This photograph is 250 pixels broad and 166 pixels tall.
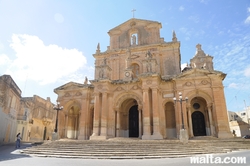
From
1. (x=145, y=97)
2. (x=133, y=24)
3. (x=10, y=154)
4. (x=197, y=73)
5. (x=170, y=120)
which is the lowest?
(x=10, y=154)

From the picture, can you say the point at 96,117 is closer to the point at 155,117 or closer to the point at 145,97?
the point at 145,97

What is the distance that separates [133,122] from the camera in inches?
957

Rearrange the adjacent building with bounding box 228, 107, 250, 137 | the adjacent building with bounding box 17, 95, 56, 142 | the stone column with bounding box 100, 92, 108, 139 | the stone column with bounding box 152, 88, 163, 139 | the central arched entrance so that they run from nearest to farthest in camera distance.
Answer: the stone column with bounding box 152, 88, 163, 139, the stone column with bounding box 100, 92, 108, 139, the central arched entrance, the adjacent building with bounding box 17, 95, 56, 142, the adjacent building with bounding box 228, 107, 250, 137

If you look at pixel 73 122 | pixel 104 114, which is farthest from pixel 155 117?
pixel 73 122

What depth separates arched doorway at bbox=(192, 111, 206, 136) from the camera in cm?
2299

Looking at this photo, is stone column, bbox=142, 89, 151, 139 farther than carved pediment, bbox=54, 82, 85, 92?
No

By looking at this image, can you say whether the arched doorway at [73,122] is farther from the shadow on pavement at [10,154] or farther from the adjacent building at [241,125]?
the adjacent building at [241,125]

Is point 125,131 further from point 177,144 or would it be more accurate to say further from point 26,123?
point 26,123

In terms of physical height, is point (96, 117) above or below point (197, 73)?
below

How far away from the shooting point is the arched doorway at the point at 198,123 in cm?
2299

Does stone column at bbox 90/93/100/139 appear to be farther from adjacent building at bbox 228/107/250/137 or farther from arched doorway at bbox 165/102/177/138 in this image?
adjacent building at bbox 228/107/250/137

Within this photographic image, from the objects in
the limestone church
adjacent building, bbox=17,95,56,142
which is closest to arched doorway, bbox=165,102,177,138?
the limestone church

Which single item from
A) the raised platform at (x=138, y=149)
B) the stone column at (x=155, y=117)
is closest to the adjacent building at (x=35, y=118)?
the raised platform at (x=138, y=149)

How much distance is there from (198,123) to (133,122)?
7908 mm
